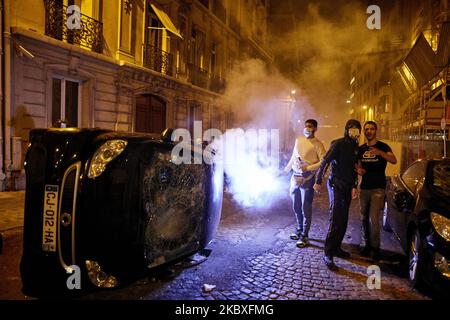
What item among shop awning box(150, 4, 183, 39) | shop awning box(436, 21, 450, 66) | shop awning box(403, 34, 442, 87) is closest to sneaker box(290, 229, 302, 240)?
shop awning box(436, 21, 450, 66)

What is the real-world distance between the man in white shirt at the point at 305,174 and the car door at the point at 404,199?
115 cm

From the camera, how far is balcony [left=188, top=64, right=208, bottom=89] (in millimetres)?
17719

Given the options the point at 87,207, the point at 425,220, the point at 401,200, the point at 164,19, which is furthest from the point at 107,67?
the point at 425,220

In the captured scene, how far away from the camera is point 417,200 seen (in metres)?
3.98

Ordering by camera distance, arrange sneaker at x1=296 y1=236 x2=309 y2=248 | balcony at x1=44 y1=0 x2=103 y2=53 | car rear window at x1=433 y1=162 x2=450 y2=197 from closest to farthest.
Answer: car rear window at x1=433 y1=162 x2=450 y2=197 → sneaker at x1=296 y1=236 x2=309 y2=248 → balcony at x1=44 y1=0 x2=103 y2=53

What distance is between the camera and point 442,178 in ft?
13.6

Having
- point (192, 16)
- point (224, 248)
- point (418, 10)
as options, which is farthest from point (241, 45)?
point (224, 248)

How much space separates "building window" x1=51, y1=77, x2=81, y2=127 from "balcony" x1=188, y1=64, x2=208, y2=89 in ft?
23.4

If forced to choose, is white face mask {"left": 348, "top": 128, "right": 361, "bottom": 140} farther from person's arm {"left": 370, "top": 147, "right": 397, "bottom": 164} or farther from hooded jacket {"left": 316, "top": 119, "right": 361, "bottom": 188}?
person's arm {"left": 370, "top": 147, "right": 397, "bottom": 164}

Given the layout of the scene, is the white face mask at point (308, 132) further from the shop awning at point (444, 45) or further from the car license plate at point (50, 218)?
the shop awning at point (444, 45)

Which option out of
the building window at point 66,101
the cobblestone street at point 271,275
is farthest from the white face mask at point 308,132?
the building window at point 66,101

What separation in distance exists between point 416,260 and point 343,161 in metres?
1.42
